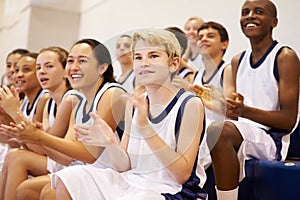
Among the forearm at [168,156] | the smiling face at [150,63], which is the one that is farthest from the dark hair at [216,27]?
the forearm at [168,156]

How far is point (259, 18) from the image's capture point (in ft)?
6.91

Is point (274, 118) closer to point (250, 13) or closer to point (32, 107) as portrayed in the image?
point (250, 13)

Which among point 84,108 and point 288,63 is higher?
→ point 288,63

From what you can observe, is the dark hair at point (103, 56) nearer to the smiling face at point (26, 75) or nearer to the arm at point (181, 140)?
the arm at point (181, 140)

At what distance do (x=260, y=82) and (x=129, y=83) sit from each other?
633 mm

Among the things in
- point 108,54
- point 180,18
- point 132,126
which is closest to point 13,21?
point 180,18

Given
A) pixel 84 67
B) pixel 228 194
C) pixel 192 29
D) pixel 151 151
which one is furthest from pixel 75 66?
pixel 192 29

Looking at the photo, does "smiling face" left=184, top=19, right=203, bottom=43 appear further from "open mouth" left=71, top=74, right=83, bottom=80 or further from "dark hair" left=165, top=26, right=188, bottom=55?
"open mouth" left=71, top=74, right=83, bottom=80

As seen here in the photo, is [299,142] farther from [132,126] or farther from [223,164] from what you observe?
[132,126]

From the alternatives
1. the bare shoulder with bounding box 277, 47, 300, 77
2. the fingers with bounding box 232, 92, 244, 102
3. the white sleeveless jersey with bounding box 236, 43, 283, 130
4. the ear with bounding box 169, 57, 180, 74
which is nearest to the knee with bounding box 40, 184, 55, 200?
the ear with bounding box 169, 57, 180, 74

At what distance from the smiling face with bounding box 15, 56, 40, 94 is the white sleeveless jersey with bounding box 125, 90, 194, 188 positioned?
1.38m

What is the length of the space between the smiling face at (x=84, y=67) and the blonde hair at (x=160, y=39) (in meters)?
0.39

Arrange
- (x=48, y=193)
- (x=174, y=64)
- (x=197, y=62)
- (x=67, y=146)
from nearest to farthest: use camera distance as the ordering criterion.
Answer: (x=174, y=64) < (x=48, y=193) < (x=67, y=146) < (x=197, y=62)

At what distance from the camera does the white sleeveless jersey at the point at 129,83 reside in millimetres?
1693
